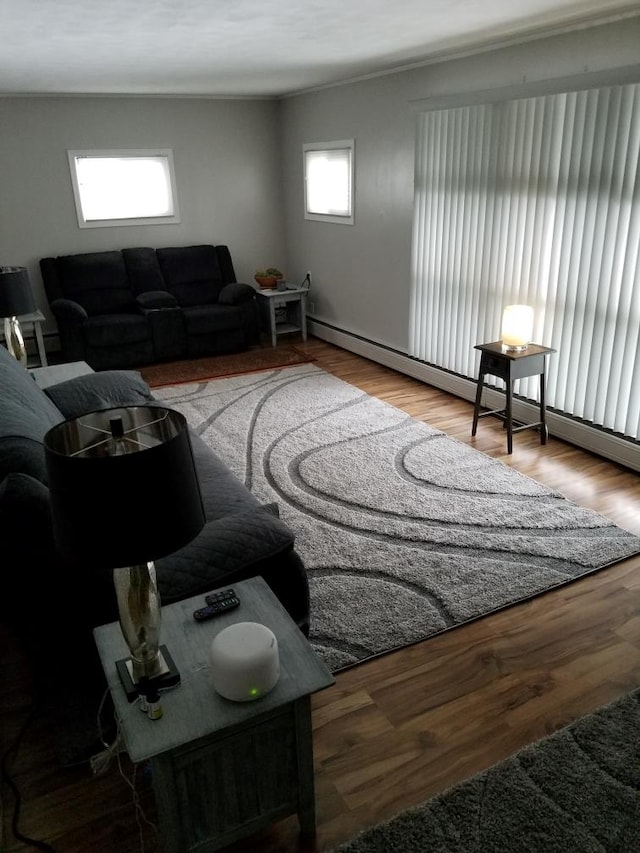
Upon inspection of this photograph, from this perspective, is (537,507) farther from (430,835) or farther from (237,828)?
(237,828)

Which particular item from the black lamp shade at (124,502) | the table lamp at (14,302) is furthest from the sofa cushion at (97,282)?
the black lamp shade at (124,502)

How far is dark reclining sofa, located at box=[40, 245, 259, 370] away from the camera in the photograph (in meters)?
5.85

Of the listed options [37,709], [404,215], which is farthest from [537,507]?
[404,215]

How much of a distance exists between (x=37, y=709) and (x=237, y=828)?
955 mm

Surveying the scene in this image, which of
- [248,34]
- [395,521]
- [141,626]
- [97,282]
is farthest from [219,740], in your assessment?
[97,282]

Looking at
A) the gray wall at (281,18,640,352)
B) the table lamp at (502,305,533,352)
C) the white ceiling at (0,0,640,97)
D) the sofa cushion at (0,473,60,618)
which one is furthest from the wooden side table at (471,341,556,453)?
the sofa cushion at (0,473,60,618)

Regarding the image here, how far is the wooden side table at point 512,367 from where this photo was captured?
154 inches

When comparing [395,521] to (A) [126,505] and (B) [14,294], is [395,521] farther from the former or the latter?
(B) [14,294]

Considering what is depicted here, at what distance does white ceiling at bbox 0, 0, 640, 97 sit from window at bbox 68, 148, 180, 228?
1.02 meters

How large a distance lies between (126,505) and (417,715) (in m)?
1.44

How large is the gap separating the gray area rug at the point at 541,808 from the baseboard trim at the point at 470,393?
2.08 metres

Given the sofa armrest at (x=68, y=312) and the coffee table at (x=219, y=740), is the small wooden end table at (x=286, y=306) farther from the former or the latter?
the coffee table at (x=219, y=740)

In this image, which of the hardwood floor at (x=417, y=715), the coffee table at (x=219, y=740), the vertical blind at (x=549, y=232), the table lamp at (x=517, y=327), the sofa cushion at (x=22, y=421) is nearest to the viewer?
the coffee table at (x=219, y=740)

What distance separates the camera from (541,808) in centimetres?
182
